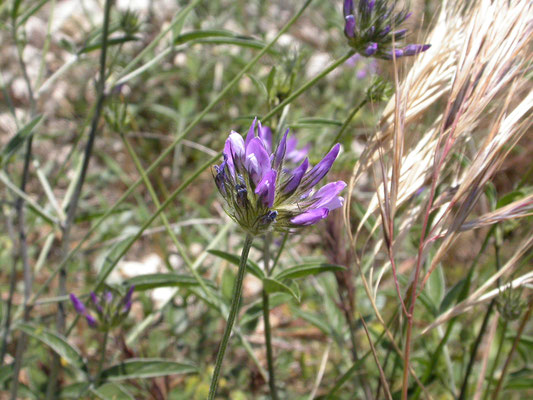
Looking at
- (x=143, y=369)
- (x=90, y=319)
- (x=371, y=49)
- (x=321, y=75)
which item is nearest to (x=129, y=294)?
(x=90, y=319)

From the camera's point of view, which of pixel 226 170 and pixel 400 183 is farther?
pixel 400 183

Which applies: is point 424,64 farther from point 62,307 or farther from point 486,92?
point 62,307

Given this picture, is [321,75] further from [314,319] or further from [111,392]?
[111,392]

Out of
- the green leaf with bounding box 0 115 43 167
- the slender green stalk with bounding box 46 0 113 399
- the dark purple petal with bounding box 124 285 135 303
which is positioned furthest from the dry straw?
the green leaf with bounding box 0 115 43 167

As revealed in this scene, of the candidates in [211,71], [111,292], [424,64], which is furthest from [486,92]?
[211,71]

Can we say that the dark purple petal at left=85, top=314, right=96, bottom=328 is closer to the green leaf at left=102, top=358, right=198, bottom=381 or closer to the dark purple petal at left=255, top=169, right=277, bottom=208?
the green leaf at left=102, top=358, right=198, bottom=381

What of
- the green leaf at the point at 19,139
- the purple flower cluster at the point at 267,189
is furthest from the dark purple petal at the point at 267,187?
the green leaf at the point at 19,139
